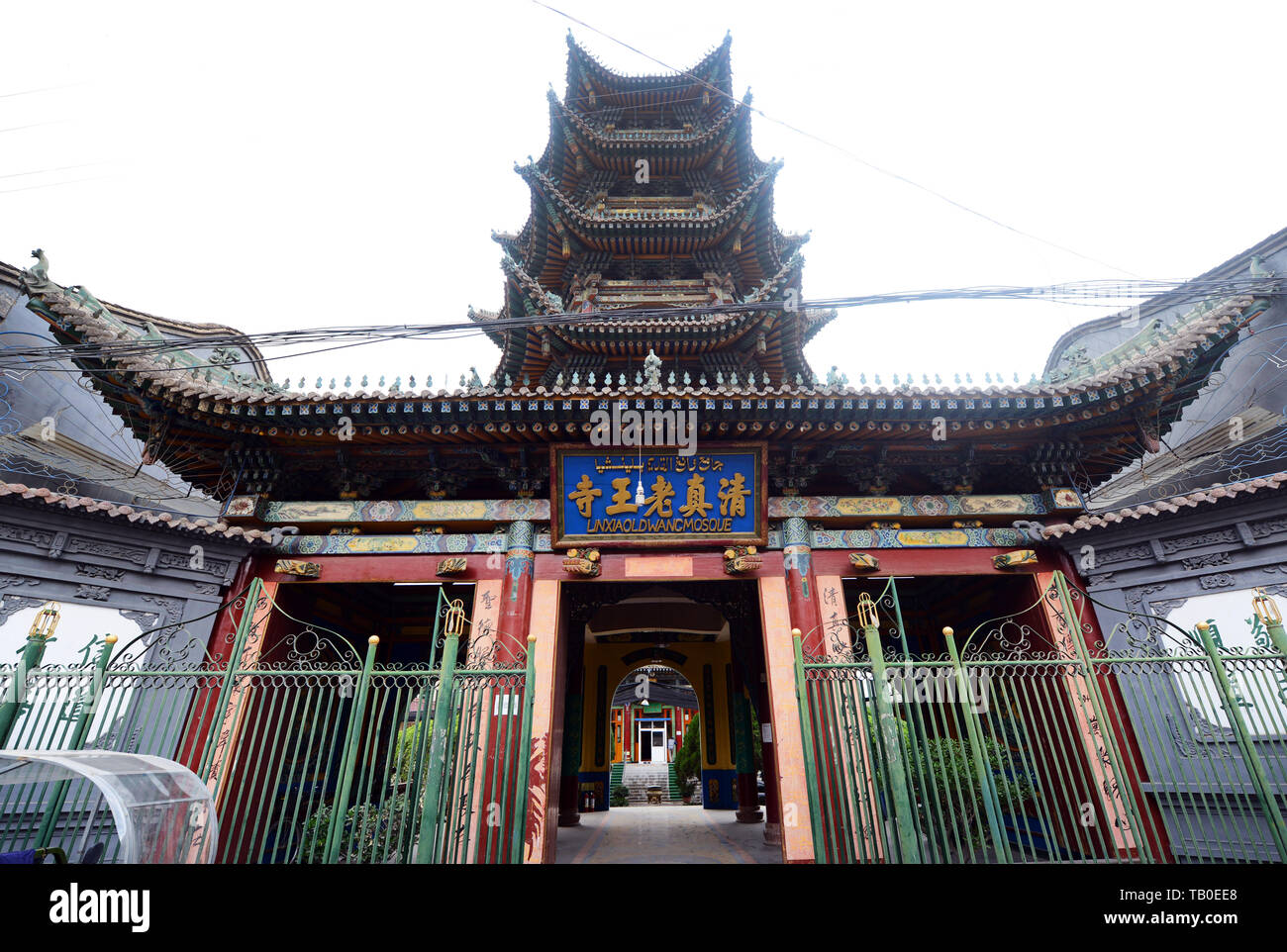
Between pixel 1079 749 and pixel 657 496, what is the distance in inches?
227

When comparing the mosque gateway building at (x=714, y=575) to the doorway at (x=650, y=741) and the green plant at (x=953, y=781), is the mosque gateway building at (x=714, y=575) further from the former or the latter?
the doorway at (x=650, y=741)

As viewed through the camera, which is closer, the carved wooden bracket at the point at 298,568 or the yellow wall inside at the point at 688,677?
the carved wooden bracket at the point at 298,568

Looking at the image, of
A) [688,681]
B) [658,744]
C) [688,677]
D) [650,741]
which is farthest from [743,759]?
[658,744]

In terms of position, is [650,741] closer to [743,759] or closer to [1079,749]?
[743,759]

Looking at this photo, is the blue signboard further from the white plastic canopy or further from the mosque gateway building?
the white plastic canopy

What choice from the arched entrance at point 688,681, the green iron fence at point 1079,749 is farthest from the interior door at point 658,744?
the green iron fence at point 1079,749

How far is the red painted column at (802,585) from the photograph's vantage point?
721cm

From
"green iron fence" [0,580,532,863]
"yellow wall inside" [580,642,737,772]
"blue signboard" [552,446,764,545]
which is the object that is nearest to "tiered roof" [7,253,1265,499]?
"blue signboard" [552,446,764,545]

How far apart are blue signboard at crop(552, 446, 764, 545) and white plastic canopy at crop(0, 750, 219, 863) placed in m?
4.53

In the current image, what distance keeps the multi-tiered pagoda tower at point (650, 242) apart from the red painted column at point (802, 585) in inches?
143
